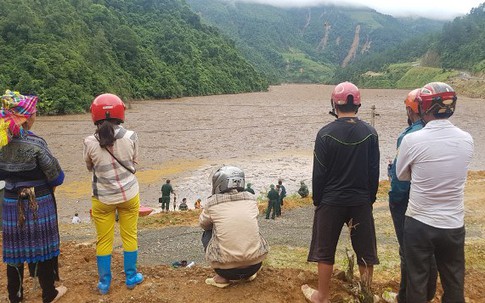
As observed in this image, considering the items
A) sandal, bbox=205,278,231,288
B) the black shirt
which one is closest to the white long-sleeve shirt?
the black shirt

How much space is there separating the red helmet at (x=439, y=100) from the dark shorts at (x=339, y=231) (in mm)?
868

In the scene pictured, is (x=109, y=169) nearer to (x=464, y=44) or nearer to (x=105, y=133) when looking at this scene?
(x=105, y=133)

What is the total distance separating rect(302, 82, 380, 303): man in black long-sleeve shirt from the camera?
2.97 meters

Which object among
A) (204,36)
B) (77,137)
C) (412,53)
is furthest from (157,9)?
(412,53)

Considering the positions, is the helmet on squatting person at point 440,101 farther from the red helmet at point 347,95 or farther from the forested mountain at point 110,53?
the forested mountain at point 110,53

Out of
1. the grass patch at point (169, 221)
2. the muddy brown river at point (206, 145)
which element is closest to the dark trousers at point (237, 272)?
the grass patch at point (169, 221)

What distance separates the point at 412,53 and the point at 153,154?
4690 inches

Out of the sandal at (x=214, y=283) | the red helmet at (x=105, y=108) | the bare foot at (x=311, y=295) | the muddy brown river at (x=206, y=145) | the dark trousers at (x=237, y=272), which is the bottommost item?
the muddy brown river at (x=206, y=145)

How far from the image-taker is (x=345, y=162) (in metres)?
2.97

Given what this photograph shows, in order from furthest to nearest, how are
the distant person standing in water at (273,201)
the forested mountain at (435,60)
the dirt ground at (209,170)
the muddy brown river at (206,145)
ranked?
the forested mountain at (435,60) → the muddy brown river at (206,145) → the distant person standing in water at (273,201) → the dirt ground at (209,170)

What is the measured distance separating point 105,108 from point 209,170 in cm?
1730

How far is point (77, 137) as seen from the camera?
27484mm

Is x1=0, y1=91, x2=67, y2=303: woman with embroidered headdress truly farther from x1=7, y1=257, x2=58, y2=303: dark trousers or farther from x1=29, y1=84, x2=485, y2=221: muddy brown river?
x1=29, y1=84, x2=485, y2=221: muddy brown river

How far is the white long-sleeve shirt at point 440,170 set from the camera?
254 cm
